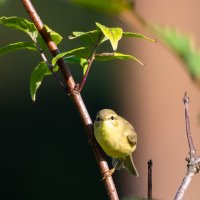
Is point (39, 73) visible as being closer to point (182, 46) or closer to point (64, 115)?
point (182, 46)

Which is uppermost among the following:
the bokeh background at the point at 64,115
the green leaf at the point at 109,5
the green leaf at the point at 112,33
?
the bokeh background at the point at 64,115

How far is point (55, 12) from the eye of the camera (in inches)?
338

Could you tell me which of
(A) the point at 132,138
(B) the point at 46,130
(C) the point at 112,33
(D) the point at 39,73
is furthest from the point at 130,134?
(B) the point at 46,130

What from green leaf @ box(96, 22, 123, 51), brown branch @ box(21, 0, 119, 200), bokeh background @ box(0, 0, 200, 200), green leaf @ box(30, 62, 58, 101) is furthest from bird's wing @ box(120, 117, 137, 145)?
bokeh background @ box(0, 0, 200, 200)

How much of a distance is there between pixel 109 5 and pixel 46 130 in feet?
25.6

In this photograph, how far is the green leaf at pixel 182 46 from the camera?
1.19 ft

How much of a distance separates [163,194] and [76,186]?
8.08ft

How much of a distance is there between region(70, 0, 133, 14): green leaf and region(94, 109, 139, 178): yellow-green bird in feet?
6.20

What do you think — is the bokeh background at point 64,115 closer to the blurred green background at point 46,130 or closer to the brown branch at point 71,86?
the blurred green background at point 46,130

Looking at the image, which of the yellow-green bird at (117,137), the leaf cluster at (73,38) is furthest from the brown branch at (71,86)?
the yellow-green bird at (117,137)

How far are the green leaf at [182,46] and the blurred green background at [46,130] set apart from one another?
700 cm

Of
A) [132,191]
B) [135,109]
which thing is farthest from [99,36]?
[135,109]

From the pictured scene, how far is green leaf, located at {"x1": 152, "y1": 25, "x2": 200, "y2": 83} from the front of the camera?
361 millimetres

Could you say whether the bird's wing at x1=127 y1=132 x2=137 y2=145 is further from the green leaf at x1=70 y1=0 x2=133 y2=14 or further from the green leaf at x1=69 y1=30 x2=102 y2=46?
the green leaf at x1=70 y1=0 x2=133 y2=14
